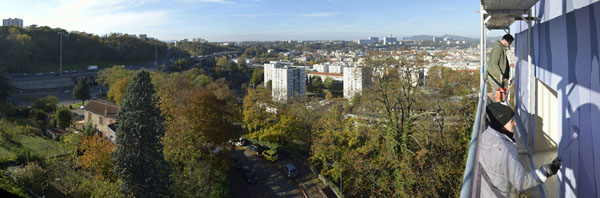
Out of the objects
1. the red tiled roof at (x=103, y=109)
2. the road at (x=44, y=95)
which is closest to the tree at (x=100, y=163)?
the red tiled roof at (x=103, y=109)

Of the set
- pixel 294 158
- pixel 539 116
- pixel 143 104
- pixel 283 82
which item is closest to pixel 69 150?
pixel 143 104

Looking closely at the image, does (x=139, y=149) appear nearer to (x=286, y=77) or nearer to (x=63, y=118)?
(x=63, y=118)

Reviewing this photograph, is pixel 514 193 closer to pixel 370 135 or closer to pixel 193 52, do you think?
pixel 370 135

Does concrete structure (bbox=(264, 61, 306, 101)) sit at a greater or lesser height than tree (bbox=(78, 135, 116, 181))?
greater

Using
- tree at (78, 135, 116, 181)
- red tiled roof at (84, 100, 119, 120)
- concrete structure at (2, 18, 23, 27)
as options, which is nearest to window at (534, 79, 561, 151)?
tree at (78, 135, 116, 181)

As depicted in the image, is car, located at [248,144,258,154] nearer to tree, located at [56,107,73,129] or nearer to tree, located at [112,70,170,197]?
tree, located at [112,70,170,197]

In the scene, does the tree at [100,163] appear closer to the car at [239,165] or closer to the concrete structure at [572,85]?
the car at [239,165]
